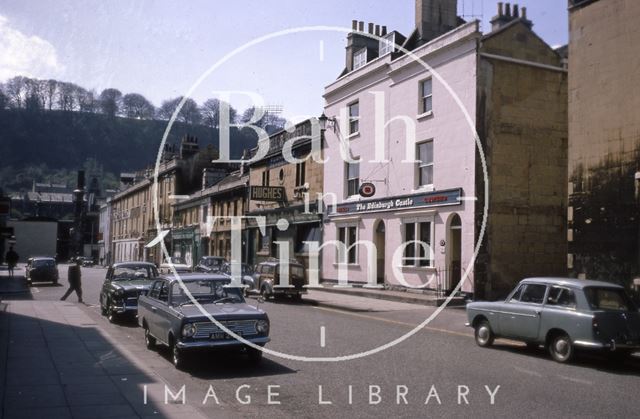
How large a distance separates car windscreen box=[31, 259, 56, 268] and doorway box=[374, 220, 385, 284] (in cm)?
1905

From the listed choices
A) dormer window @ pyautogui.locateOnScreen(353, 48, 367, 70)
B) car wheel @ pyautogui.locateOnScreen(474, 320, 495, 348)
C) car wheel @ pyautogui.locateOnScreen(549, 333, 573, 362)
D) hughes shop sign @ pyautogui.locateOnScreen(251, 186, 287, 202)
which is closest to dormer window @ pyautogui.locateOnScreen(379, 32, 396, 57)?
dormer window @ pyautogui.locateOnScreen(353, 48, 367, 70)

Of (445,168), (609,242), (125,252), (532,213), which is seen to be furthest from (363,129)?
(125,252)

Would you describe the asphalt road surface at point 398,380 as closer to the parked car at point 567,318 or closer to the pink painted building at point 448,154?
the parked car at point 567,318

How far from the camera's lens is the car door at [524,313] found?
11.6 meters

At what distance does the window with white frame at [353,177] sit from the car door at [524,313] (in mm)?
17405

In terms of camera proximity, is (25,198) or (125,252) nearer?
(125,252)

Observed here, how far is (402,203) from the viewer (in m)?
25.6

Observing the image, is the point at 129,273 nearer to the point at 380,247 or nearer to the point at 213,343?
the point at 213,343

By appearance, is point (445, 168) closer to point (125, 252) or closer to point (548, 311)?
point (548, 311)

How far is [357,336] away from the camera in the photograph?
13.9 metres

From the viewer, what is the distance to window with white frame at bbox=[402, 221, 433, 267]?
79.5 ft

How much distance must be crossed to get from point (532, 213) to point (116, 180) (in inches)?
4014

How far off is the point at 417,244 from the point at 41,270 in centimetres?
2176

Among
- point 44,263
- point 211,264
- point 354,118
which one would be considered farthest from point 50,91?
point 354,118
